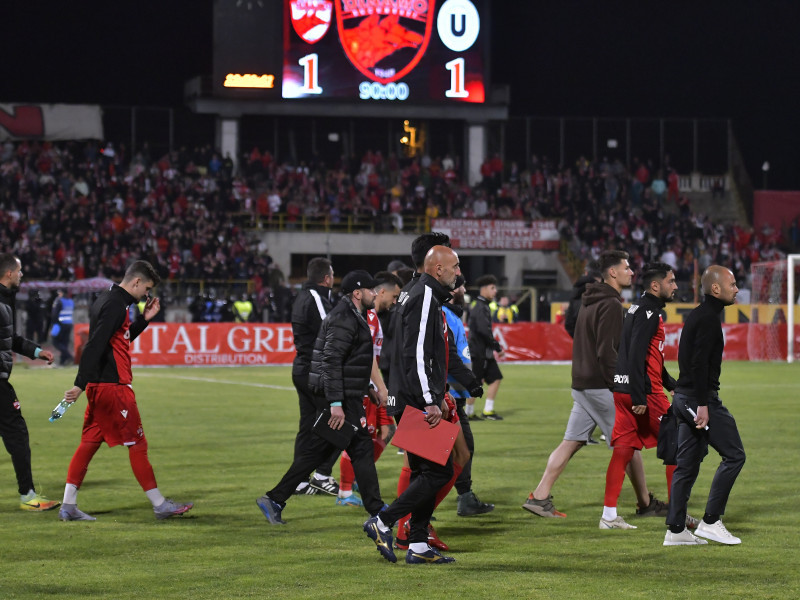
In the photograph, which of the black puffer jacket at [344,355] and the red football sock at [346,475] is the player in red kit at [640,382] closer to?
the black puffer jacket at [344,355]

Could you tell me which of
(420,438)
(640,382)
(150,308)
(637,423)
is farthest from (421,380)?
(150,308)

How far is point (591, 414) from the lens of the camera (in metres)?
9.95

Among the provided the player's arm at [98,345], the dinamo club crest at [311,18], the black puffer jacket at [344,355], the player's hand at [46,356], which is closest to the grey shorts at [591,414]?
the black puffer jacket at [344,355]

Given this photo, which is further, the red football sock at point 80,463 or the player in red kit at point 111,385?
the red football sock at point 80,463

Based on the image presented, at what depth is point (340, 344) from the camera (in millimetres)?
8984

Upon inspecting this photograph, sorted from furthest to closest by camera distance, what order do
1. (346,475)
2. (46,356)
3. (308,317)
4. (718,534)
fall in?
(346,475), (308,317), (46,356), (718,534)

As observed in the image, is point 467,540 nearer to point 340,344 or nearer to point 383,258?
point 340,344

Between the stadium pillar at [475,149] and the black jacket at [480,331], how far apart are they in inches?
1341

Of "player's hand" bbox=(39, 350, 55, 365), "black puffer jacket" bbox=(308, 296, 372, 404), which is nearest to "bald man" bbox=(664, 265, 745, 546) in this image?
"black puffer jacket" bbox=(308, 296, 372, 404)

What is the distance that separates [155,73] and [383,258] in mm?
17406

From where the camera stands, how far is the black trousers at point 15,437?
10.2 meters

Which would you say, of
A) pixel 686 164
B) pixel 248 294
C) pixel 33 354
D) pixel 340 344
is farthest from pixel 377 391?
pixel 686 164

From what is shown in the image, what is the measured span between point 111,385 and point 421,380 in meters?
2.93

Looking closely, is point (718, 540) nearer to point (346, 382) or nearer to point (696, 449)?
Answer: point (696, 449)
